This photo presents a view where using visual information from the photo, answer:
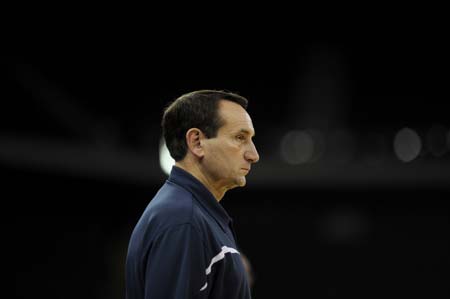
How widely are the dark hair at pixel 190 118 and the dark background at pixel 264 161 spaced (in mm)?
8197

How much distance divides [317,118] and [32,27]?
490cm

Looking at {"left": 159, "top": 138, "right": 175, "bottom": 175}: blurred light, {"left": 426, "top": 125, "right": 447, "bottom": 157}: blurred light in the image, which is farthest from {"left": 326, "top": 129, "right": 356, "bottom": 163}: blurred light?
{"left": 159, "top": 138, "right": 175, "bottom": 175}: blurred light

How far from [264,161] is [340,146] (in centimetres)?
122

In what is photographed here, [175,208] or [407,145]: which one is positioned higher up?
[175,208]

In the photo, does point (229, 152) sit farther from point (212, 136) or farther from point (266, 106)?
point (266, 106)

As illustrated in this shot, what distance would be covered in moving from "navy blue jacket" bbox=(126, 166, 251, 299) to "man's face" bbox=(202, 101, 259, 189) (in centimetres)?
7

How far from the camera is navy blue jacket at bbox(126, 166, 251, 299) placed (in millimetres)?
1949

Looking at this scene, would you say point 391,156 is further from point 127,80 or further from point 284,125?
point 127,80

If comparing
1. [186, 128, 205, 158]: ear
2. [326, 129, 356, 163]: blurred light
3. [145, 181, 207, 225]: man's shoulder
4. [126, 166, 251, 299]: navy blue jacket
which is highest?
[186, 128, 205, 158]: ear

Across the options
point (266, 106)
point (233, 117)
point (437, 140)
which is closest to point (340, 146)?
point (437, 140)

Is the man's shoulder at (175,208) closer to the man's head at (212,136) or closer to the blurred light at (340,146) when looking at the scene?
the man's head at (212,136)

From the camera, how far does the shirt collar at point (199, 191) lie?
2.19m

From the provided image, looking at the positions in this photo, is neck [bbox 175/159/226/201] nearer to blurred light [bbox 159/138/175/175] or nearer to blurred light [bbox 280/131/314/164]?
blurred light [bbox 159/138/175/175]

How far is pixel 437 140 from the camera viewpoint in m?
11.9
